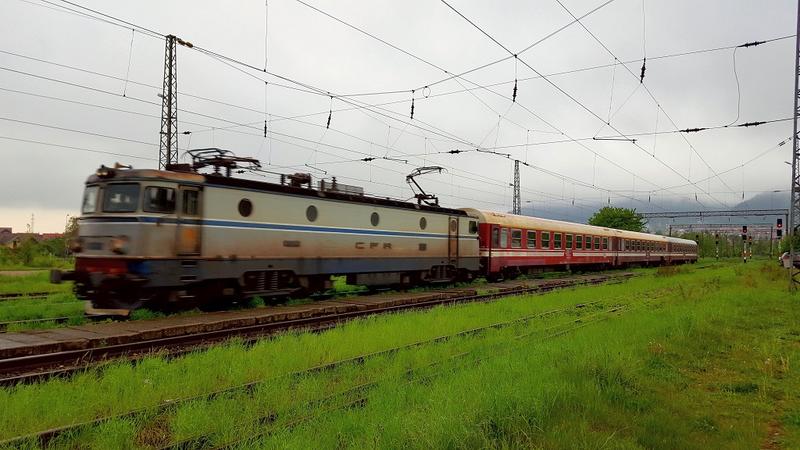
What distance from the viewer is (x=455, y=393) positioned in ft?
20.8

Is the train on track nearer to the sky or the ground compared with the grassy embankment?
nearer to the sky

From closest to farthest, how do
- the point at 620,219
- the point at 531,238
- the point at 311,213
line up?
1. the point at 311,213
2. the point at 531,238
3. the point at 620,219

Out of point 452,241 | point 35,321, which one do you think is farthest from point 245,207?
point 452,241

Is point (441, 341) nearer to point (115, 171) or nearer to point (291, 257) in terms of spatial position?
point (291, 257)

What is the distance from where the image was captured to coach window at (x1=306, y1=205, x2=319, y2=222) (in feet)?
53.7

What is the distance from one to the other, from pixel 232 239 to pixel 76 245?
3687mm

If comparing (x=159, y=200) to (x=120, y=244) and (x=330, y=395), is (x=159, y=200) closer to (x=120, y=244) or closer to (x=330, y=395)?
(x=120, y=244)

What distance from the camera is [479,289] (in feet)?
72.7

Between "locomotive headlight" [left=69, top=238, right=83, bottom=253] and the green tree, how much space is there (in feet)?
320

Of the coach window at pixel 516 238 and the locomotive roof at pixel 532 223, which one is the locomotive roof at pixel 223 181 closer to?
the locomotive roof at pixel 532 223

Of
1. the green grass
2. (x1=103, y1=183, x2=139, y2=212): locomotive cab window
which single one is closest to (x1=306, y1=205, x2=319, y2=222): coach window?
(x1=103, y1=183, x2=139, y2=212): locomotive cab window

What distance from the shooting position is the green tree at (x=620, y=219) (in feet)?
327

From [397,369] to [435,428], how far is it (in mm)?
3333

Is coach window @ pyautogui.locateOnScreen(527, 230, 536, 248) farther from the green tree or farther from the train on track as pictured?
the green tree
